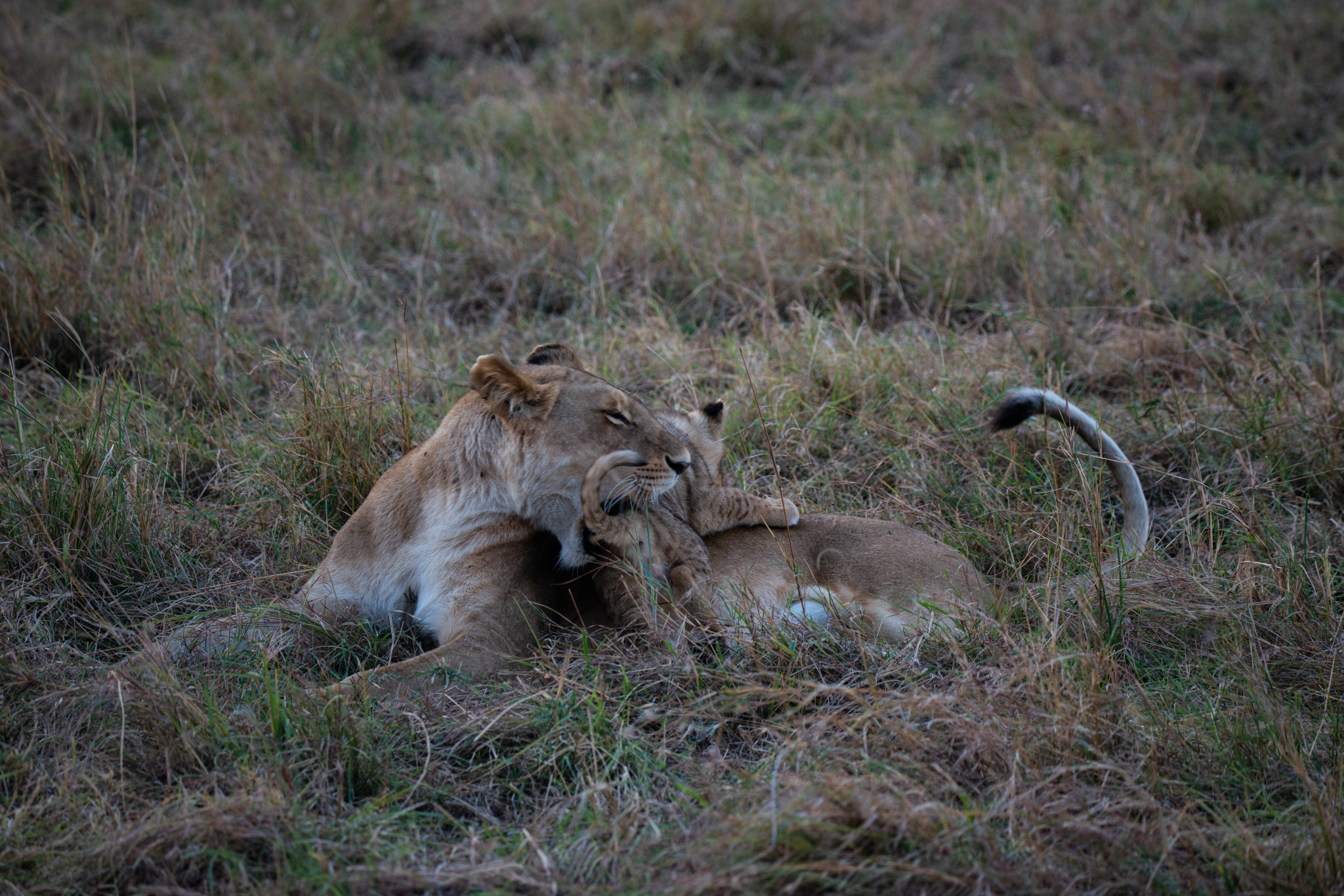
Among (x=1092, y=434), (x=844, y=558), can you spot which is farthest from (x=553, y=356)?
(x=1092, y=434)

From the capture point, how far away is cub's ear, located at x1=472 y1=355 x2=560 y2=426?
2.90 meters

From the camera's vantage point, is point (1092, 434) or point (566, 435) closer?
point (566, 435)

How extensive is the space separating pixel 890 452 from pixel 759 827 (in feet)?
6.87

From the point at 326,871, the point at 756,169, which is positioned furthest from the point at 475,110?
→ the point at 326,871

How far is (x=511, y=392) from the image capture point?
2963mm

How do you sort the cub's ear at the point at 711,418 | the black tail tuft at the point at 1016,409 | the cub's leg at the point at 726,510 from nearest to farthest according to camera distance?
the black tail tuft at the point at 1016,409
the cub's leg at the point at 726,510
the cub's ear at the point at 711,418

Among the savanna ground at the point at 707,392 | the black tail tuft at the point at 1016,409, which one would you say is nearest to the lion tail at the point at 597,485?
A: the savanna ground at the point at 707,392

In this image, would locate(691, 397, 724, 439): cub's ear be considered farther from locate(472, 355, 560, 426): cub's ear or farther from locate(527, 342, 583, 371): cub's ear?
locate(472, 355, 560, 426): cub's ear

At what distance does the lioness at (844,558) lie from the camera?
3004 millimetres

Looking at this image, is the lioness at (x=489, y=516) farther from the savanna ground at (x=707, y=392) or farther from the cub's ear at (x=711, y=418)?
the cub's ear at (x=711, y=418)

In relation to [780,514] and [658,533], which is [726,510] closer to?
[780,514]

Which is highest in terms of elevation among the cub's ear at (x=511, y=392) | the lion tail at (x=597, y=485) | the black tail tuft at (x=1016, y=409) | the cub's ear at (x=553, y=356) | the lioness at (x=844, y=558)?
the cub's ear at (x=511, y=392)

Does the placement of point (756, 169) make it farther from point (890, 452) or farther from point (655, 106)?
point (890, 452)

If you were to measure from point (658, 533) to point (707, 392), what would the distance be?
4.53 feet
